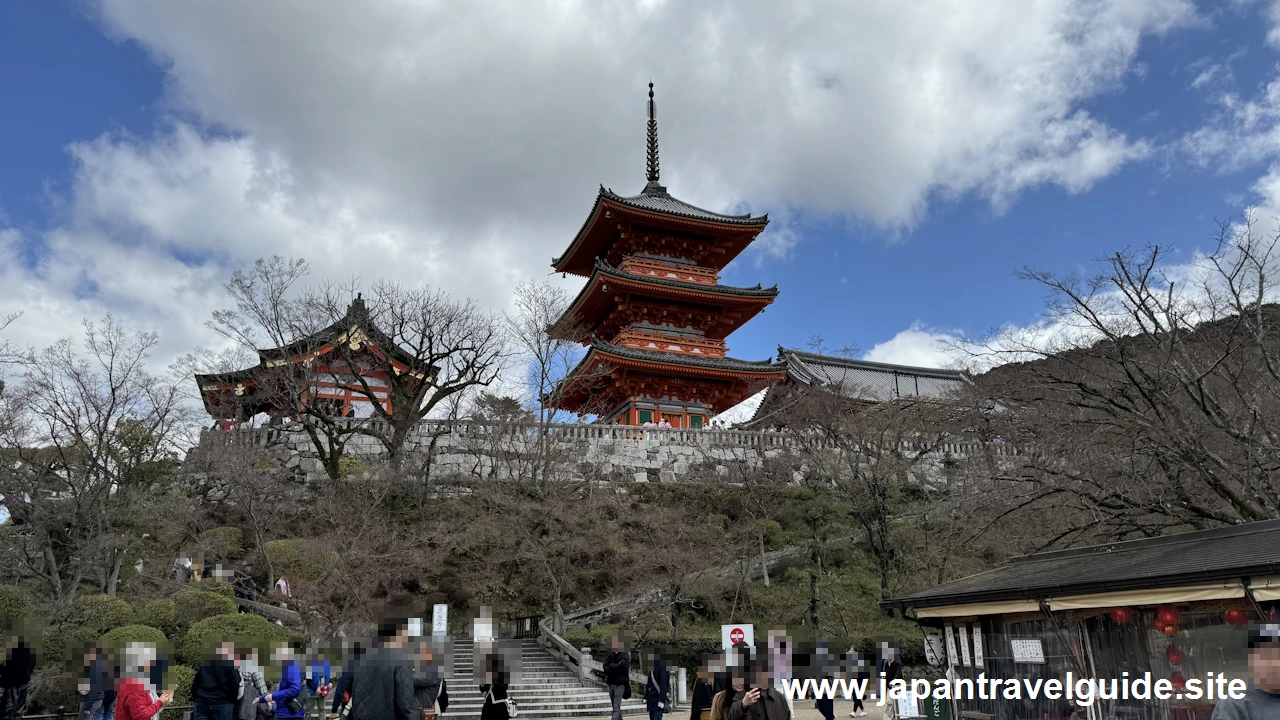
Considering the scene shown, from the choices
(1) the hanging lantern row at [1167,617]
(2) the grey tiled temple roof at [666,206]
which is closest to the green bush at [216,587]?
(1) the hanging lantern row at [1167,617]

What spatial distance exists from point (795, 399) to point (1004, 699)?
20.7 metres

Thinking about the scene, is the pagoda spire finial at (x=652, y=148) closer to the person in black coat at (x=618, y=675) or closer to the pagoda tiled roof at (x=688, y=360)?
the pagoda tiled roof at (x=688, y=360)

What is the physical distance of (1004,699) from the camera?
28.9 feet

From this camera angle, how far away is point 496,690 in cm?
705

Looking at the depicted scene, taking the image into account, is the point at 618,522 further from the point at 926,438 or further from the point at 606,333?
the point at 606,333

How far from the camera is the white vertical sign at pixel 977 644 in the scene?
30.0 feet

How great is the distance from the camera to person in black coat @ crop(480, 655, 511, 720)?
23.2 ft

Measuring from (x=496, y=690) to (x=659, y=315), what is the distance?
81.6ft

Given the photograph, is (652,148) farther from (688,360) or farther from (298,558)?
(298,558)

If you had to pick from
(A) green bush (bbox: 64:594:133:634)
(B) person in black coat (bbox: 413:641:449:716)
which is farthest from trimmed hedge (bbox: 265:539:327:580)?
(B) person in black coat (bbox: 413:641:449:716)

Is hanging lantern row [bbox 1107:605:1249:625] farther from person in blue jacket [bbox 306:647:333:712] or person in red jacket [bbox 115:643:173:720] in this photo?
person in blue jacket [bbox 306:647:333:712]

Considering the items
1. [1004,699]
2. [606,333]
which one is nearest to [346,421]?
[606,333]

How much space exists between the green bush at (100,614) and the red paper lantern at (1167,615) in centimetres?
1382

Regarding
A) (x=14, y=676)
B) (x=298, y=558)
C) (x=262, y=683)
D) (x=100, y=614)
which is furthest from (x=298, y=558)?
(x=262, y=683)
